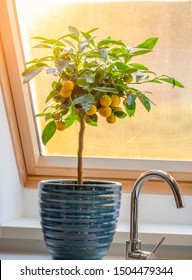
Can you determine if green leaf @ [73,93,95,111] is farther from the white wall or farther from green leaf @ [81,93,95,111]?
the white wall

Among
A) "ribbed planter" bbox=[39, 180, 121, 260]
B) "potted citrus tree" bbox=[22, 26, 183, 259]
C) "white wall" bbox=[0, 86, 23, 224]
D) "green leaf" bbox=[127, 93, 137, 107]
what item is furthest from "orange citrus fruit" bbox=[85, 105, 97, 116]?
"white wall" bbox=[0, 86, 23, 224]

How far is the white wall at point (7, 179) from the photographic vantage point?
2.46 m

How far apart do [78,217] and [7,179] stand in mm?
456

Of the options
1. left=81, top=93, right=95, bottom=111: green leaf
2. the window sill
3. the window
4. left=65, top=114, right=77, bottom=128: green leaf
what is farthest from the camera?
the window

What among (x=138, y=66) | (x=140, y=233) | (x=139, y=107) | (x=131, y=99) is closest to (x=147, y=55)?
(x=139, y=107)

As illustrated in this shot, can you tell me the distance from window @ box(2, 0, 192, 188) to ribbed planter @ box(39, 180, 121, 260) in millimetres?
481

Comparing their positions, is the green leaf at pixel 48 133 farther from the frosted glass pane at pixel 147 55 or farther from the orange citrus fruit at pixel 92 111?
the frosted glass pane at pixel 147 55

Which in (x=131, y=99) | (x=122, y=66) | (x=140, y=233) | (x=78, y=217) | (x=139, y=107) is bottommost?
(x=140, y=233)

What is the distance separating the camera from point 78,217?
84.7 inches

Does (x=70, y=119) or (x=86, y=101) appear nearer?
(x=86, y=101)

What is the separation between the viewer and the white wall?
2.46 meters

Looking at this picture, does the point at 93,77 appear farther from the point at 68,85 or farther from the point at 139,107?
the point at 139,107
